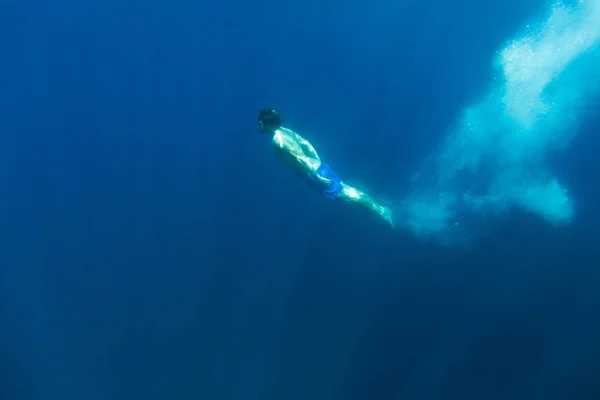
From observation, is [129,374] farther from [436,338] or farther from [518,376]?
[518,376]

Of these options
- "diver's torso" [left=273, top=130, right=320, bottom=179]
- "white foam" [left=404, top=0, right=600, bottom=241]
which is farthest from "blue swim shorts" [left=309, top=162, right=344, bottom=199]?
"white foam" [left=404, top=0, right=600, bottom=241]

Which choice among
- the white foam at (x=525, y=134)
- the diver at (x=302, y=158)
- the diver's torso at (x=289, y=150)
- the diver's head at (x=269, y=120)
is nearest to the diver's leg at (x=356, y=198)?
the diver at (x=302, y=158)

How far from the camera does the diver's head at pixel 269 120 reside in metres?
6.93

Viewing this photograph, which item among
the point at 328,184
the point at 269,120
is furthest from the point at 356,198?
the point at 269,120

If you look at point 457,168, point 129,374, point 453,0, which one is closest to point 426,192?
point 457,168

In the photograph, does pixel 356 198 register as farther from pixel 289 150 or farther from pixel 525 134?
pixel 525 134

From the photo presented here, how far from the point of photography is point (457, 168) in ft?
38.1

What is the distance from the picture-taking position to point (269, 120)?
6.94m

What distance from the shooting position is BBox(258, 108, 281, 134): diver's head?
6930 mm

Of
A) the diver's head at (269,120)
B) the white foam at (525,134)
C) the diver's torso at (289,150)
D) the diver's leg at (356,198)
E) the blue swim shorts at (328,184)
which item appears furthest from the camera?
the white foam at (525,134)

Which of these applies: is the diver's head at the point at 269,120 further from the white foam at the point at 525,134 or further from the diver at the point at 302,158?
the white foam at the point at 525,134

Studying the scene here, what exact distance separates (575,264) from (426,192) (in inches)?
146

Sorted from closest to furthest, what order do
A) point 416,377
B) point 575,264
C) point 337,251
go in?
point 416,377, point 575,264, point 337,251

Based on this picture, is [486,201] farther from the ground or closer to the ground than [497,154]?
closer to the ground
